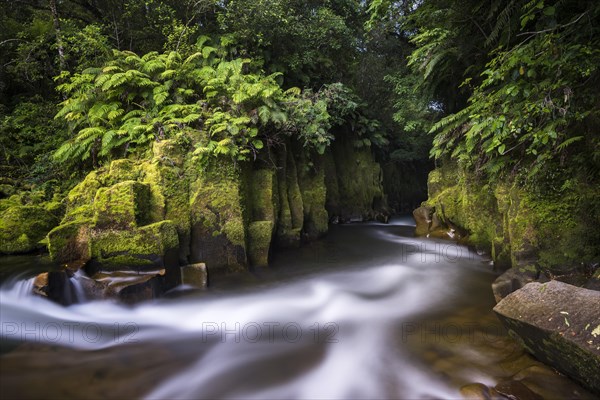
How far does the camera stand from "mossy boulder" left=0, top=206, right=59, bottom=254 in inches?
277

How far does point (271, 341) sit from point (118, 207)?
11.6 ft

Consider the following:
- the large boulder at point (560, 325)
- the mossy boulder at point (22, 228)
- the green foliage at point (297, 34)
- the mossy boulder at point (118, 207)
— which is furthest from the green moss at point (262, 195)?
the large boulder at point (560, 325)

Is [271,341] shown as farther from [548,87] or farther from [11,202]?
[11,202]

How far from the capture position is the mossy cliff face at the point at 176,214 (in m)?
5.84

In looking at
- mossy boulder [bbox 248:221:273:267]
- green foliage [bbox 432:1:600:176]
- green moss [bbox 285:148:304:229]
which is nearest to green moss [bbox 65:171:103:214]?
mossy boulder [bbox 248:221:273:267]

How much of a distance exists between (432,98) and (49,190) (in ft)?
33.1

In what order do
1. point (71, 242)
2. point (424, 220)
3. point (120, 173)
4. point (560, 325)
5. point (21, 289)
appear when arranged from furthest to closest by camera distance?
point (424, 220)
point (120, 173)
point (71, 242)
point (21, 289)
point (560, 325)

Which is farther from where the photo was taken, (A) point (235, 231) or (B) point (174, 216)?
(A) point (235, 231)

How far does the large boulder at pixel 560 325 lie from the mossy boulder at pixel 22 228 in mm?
8591

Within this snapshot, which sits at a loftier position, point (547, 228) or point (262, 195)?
point (262, 195)

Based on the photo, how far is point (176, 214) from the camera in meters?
6.66

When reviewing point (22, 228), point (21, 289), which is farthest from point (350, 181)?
point (21, 289)

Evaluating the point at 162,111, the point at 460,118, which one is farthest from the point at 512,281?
the point at 162,111

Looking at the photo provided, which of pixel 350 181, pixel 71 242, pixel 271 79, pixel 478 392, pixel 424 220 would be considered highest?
pixel 271 79
